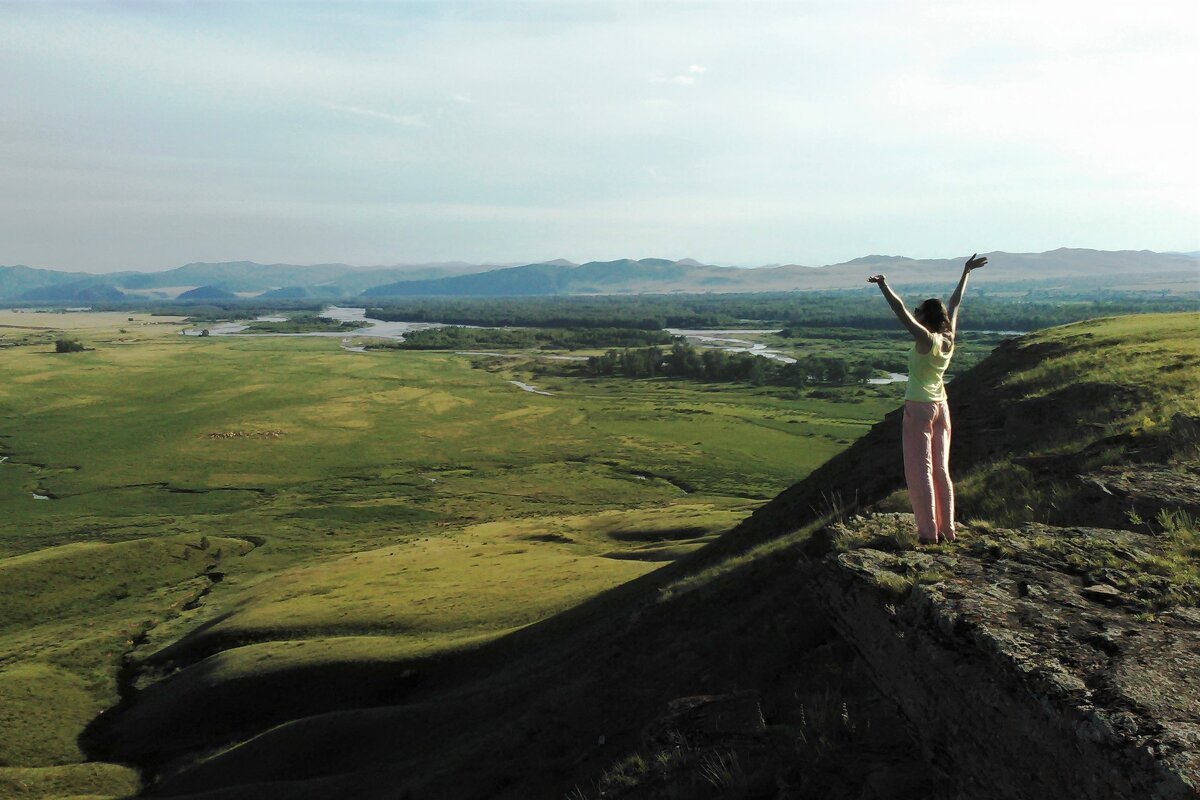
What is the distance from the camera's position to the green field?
151 feet

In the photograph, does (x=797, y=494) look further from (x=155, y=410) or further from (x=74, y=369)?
(x=74, y=369)

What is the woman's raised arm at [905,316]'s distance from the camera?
10.3 meters

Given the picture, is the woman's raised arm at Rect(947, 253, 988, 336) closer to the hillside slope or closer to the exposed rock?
the hillside slope

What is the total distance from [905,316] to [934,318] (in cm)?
128

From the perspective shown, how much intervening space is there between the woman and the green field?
32024 millimetres

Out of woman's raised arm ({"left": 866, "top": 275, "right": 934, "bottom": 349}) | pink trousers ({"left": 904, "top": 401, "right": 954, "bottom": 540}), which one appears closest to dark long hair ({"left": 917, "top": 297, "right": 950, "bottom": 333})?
woman's raised arm ({"left": 866, "top": 275, "right": 934, "bottom": 349})

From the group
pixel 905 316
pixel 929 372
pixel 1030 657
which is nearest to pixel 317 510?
pixel 929 372

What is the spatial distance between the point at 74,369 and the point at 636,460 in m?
166

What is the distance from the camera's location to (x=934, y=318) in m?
11.5

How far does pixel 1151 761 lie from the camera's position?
6406 millimetres

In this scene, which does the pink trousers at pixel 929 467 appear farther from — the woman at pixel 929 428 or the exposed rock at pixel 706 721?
the exposed rock at pixel 706 721

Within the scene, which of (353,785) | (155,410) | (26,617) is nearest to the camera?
(353,785)

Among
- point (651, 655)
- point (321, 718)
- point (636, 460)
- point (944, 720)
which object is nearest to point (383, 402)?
point (636, 460)

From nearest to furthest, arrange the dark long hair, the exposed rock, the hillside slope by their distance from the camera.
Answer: the hillside slope, the dark long hair, the exposed rock
